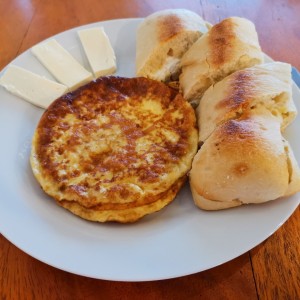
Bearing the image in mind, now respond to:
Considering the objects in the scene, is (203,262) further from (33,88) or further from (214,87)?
(33,88)

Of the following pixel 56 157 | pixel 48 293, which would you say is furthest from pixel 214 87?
pixel 48 293

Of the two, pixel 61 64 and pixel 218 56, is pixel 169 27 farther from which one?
pixel 61 64

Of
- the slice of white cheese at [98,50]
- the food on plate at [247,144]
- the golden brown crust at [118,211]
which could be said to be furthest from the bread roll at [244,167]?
the slice of white cheese at [98,50]

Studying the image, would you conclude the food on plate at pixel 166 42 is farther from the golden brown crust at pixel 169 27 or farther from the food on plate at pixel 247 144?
the food on plate at pixel 247 144

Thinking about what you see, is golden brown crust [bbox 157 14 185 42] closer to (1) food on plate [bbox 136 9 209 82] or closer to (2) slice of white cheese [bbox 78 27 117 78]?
(1) food on plate [bbox 136 9 209 82]

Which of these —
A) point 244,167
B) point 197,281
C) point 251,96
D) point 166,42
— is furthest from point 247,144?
point 166,42

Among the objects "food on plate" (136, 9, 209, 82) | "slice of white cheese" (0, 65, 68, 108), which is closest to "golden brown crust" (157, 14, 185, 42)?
"food on plate" (136, 9, 209, 82)
